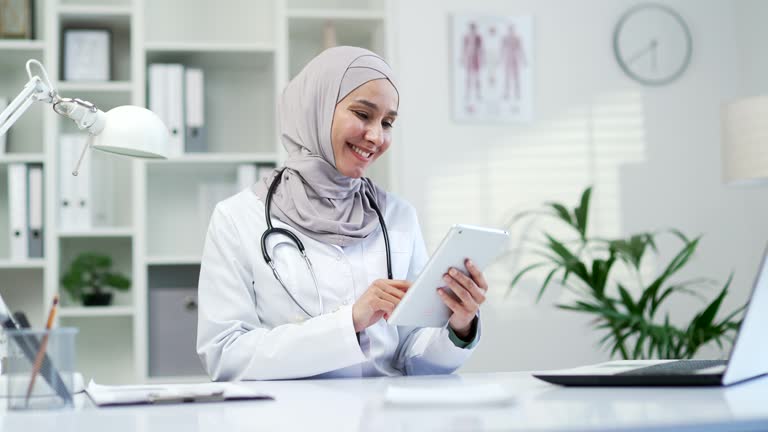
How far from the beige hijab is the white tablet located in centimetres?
37

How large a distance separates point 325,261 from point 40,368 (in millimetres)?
804

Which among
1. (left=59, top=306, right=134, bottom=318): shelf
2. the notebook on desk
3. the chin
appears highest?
the chin

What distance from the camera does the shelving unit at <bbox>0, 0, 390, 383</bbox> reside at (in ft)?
10.1

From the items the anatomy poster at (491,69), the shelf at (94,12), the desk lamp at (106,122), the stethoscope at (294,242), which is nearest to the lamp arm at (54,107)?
the desk lamp at (106,122)

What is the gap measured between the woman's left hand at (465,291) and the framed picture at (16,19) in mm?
2276

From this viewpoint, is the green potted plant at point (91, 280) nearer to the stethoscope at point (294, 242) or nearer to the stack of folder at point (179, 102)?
the stack of folder at point (179, 102)

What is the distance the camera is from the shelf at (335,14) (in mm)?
3224

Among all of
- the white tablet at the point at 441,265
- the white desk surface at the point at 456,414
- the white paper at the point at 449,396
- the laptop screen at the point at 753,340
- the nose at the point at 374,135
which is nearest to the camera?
the white desk surface at the point at 456,414

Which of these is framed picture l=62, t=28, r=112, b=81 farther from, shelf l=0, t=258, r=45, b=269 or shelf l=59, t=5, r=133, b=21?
shelf l=0, t=258, r=45, b=269

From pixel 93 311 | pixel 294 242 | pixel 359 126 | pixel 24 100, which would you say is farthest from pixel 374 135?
pixel 93 311

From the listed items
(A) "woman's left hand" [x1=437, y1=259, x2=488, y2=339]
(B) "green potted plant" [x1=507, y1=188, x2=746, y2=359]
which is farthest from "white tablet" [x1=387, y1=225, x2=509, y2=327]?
(B) "green potted plant" [x1=507, y1=188, x2=746, y2=359]

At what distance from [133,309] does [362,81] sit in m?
1.58

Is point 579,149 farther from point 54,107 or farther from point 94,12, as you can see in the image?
point 54,107

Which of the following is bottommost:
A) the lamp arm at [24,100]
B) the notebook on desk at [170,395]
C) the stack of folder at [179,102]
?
the notebook on desk at [170,395]
